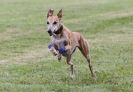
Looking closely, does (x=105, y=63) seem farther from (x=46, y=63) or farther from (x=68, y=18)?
(x=68, y=18)

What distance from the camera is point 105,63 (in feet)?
48.3

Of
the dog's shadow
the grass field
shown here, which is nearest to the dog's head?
the grass field

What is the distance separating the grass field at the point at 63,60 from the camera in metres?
10.9

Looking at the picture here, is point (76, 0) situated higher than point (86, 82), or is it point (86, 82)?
point (86, 82)

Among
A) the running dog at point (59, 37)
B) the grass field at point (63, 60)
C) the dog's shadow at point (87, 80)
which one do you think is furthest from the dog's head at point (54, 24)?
the dog's shadow at point (87, 80)

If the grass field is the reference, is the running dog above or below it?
above

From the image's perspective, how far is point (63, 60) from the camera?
1510cm

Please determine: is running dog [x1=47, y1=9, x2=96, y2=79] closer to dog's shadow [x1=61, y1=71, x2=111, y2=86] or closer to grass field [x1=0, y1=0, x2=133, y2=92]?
dog's shadow [x1=61, y1=71, x2=111, y2=86]

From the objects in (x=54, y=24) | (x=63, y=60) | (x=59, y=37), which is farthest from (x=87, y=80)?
(x=63, y=60)

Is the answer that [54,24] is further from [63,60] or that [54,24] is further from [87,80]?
[63,60]

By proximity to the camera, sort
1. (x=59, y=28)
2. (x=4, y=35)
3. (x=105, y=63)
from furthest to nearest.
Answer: (x=4, y=35) → (x=105, y=63) → (x=59, y=28)

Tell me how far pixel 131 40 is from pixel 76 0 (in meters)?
28.2

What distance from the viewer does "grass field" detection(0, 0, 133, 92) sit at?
35.9 feet

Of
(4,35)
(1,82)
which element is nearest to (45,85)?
(1,82)
